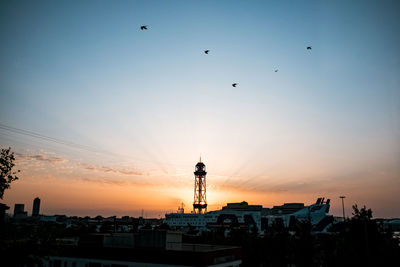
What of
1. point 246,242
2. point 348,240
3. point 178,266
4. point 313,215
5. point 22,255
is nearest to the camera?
point 22,255

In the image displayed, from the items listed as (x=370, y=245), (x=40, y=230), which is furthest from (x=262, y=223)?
(x=40, y=230)

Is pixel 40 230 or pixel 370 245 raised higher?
pixel 40 230

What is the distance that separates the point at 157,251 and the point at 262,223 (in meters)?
175

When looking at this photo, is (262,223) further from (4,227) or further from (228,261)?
(4,227)

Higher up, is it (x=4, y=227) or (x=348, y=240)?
(x=4, y=227)

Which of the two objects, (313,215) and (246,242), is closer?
(246,242)

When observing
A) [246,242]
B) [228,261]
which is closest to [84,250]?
[228,261]

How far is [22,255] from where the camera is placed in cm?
1766

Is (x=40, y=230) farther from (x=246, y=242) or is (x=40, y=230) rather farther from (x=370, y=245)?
(x=246, y=242)

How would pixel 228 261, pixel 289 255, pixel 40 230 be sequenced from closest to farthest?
pixel 40 230 → pixel 228 261 → pixel 289 255

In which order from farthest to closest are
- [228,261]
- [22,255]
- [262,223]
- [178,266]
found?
1. [262,223]
2. [228,261]
3. [178,266]
4. [22,255]

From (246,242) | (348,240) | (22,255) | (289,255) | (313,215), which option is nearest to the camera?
(22,255)

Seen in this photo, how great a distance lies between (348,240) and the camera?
36.9 metres

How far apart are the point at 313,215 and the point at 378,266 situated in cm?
14542
